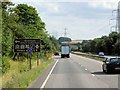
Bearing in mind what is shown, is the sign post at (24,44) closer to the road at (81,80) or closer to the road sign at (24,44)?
the road sign at (24,44)

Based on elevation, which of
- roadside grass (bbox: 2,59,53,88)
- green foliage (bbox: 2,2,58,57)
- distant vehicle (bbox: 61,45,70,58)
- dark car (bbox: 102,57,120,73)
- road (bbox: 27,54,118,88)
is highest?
green foliage (bbox: 2,2,58,57)

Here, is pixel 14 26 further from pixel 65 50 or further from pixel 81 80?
pixel 65 50

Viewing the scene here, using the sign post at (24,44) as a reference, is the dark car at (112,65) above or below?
below

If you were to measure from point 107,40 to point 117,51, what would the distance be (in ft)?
54.4

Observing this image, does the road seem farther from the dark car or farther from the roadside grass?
the roadside grass

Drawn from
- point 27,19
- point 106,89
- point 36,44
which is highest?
point 27,19

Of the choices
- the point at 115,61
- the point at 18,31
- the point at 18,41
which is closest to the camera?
the point at 115,61

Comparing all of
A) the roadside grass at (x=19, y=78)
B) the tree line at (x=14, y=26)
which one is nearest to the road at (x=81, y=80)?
the roadside grass at (x=19, y=78)

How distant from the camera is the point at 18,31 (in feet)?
151

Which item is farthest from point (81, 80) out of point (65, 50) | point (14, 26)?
point (65, 50)

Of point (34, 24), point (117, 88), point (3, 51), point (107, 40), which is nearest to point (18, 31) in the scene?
point (3, 51)

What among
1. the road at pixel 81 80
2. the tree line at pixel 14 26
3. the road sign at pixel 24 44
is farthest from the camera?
the road sign at pixel 24 44

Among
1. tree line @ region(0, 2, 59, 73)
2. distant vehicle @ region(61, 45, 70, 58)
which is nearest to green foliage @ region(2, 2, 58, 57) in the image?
tree line @ region(0, 2, 59, 73)

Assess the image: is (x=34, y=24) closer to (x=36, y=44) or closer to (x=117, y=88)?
(x=36, y=44)
